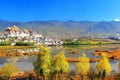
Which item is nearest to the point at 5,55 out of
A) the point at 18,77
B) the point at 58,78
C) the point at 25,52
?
the point at 25,52

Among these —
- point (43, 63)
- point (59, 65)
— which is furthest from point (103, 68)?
point (43, 63)

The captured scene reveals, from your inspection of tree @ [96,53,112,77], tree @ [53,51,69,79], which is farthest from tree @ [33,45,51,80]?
tree @ [96,53,112,77]

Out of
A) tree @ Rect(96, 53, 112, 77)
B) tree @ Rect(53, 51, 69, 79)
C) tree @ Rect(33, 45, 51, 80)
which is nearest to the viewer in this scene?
tree @ Rect(33, 45, 51, 80)

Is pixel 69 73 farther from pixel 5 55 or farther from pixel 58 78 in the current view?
pixel 5 55

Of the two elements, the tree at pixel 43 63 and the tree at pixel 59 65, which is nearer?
the tree at pixel 43 63

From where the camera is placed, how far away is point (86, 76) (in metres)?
59.8

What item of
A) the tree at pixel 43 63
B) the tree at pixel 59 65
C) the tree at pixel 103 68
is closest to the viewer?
the tree at pixel 43 63

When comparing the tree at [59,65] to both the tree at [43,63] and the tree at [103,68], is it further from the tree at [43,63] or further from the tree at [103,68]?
the tree at [103,68]

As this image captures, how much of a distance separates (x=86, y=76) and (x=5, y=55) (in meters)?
73.4

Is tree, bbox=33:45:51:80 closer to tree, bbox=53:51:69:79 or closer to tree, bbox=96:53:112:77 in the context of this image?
tree, bbox=53:51:69:79

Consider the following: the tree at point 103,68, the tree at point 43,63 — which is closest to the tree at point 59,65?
the tree at point 43,63

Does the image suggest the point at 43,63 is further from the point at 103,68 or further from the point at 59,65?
the point at 103,68

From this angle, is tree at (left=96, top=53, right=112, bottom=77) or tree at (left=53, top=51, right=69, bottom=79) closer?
tree at (left=96, top=53, right=112, bottom=77)

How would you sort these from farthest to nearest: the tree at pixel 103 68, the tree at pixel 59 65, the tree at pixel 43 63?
the tree at pixel 59 65, the tree at pixel 103 68, the tree at pixel 43 63
